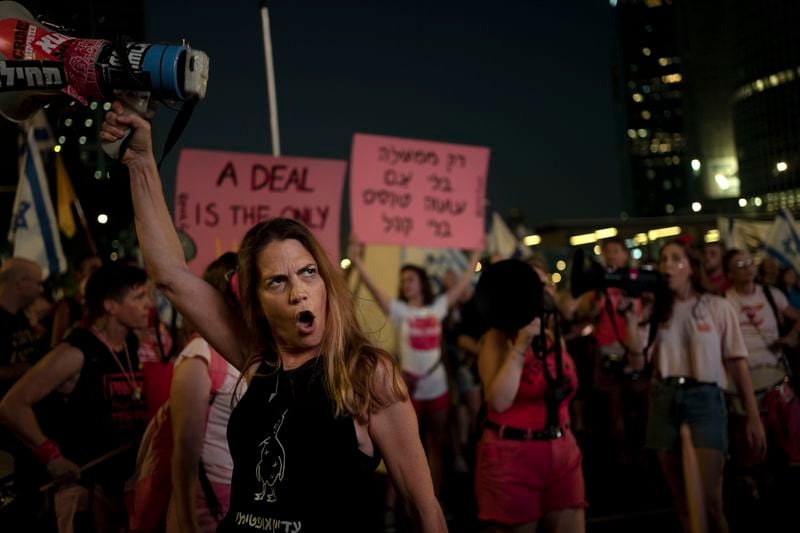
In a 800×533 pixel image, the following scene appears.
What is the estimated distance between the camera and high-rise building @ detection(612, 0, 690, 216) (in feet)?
566

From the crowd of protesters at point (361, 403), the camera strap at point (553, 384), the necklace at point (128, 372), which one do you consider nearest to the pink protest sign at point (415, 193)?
the crowd of protesters at point (361, 403)

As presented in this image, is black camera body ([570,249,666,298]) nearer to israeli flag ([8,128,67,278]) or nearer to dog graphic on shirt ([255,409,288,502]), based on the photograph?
dog graphic on shirt ([255,409,288,502])

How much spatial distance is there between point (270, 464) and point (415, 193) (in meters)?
5.62

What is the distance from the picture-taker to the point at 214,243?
6.88 m

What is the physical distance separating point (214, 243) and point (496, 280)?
322 centimetres

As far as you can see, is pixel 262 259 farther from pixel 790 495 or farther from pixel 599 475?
pixel 599 475

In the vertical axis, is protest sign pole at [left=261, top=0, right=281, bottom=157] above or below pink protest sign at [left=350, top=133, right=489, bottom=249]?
above

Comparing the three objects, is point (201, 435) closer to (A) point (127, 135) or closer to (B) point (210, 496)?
(B) point (210, 496)

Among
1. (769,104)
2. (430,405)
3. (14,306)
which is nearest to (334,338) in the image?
(14,306)

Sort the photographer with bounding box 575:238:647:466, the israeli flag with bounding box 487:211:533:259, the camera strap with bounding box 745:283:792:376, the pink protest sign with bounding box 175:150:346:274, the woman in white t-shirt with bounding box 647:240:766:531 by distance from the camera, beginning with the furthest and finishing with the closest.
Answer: the israeli flag with bounding box 487:211:533:259 → the photographer with bounding box 575:238:647:466 → the camera strap with bounding box 745:283:792:376 → the pink protest sign with bounding box 175:150:346:274 → the woman in white t-shirt with bounding box 647:240:766:531

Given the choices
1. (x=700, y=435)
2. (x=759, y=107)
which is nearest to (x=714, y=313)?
(x=700, y=435)

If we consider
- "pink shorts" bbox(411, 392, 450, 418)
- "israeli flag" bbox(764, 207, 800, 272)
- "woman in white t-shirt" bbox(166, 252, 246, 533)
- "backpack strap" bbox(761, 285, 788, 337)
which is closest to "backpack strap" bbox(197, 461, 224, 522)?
"woman in white t-shirt" bbox(166, 252, 246, 533)

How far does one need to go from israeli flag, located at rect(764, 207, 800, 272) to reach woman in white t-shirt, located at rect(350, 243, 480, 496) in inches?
228

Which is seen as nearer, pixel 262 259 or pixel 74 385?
pixel 262 259
